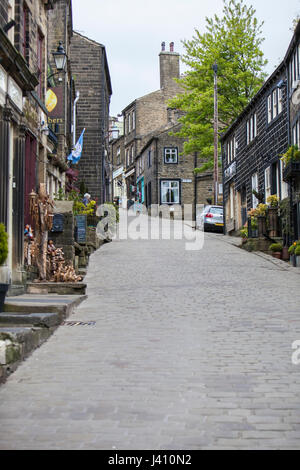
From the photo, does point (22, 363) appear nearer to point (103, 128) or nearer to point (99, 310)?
point (99, 310)

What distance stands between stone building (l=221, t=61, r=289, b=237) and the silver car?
0.50 meters

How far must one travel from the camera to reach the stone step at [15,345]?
6.42m

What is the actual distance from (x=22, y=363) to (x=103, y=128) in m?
30.8

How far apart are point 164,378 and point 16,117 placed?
8.24 meters

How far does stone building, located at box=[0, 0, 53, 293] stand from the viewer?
12.1m

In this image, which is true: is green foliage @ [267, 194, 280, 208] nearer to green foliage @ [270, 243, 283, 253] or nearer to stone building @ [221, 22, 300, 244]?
stone building @ [221, 22, 300, 244]

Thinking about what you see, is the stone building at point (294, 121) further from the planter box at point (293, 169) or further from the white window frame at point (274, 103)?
the white window frame at point (274, 103)

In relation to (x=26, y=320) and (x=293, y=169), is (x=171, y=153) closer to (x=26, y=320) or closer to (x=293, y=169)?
(x=293, y=169)

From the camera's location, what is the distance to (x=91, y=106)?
36156 mm

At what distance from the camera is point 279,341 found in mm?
8055

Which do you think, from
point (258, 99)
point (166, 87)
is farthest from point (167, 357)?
point (166, 87)

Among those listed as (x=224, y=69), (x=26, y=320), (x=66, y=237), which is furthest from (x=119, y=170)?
(x=26, y=320)

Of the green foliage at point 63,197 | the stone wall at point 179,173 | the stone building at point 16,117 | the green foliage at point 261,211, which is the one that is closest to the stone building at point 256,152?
the green foliage at point 261,211

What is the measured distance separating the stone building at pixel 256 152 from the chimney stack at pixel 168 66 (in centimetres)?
2753
